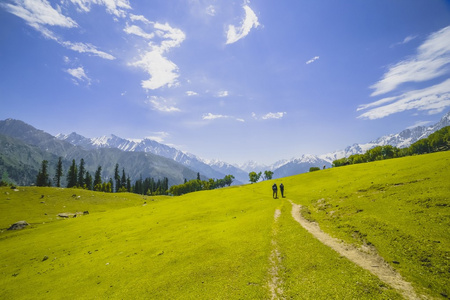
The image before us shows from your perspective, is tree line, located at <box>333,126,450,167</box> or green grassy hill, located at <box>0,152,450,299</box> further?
tree line, located at <box>333,126,450,167</box>

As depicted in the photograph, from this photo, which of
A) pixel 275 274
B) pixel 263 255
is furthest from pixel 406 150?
pixel 275 274

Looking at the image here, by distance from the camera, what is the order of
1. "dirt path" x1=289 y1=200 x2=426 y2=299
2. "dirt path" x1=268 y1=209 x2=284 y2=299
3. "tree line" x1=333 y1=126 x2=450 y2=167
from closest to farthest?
1. "dirt path" x1=289 y1=200 x2=426 y2=299
2. "dirt path" x1=268 y1=209 x2=284 y2=299
3. "tree line" x1=333 y1=126 x2=450 y2=167

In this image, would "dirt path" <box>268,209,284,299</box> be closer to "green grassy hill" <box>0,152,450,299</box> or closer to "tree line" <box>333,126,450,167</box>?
"green grassy hill" <box>0,152,450,299</box>

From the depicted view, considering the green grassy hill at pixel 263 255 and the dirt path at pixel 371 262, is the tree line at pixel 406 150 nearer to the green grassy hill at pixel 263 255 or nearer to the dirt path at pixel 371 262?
the green grassy hill at pixel 263 255

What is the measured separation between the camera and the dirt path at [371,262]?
1151cm

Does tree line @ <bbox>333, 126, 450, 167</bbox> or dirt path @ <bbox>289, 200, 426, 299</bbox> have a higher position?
tree line @ <bbox>333, 126, 450, 167</bbox>

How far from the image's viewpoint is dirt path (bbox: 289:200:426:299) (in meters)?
11.5

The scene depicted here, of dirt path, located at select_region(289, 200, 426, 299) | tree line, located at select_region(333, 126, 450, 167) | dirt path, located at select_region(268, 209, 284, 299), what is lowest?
dirt path, located at select_region(268, 209, 284, 299)

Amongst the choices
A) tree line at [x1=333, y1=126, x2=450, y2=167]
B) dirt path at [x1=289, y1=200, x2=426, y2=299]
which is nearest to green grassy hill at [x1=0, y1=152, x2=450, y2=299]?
dirt path at [x1=289, y1=200, x2=426, y2=299]

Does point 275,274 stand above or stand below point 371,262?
below

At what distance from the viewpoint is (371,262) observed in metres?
14.4

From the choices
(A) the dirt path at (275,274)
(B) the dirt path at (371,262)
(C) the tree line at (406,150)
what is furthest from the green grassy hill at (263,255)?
(C) the tree line at (406,150)

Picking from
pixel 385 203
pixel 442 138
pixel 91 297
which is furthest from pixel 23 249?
pixel 442 138

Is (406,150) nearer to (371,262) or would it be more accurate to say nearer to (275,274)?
(371,262)
